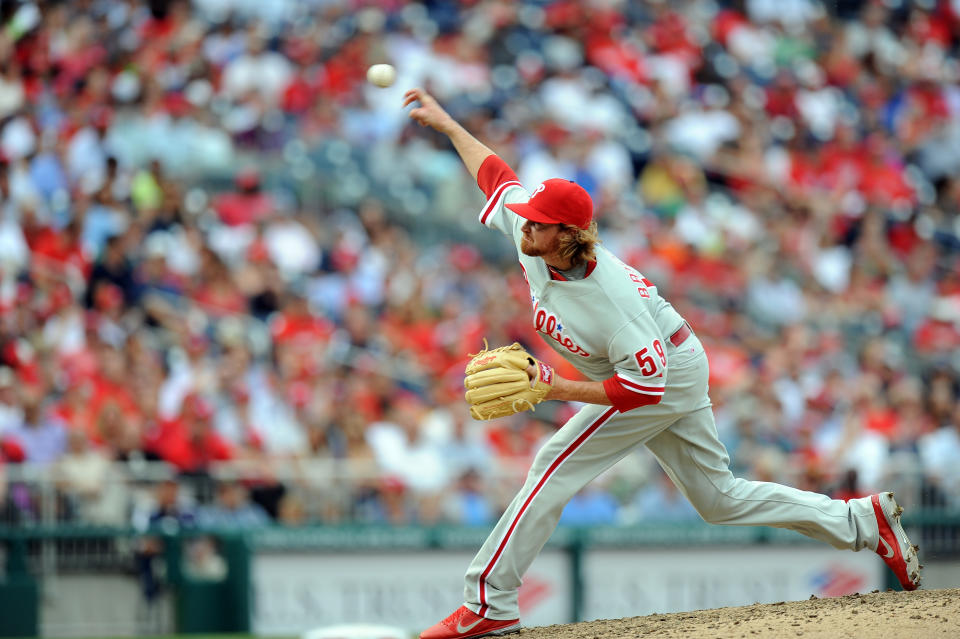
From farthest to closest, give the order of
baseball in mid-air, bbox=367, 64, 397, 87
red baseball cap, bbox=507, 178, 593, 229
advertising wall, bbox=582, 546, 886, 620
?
advertising wall, bbox=582, 546, 886, 620 → baseball in mid-air, bbox=367, 64, 397, 87 → red baseball cap, bbox=507, 178, 593, 229

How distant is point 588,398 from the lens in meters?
4.86

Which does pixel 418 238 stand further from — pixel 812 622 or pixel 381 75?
pixel 812 622

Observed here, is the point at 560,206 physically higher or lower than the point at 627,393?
higher

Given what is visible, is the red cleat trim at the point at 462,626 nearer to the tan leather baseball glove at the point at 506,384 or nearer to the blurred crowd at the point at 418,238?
the tan leather baseball glove at the point at 506,384

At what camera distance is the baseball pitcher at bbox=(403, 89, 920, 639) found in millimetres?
4816

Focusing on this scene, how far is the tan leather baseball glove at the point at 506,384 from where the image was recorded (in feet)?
15.6

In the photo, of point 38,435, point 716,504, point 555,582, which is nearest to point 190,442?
point 38,435

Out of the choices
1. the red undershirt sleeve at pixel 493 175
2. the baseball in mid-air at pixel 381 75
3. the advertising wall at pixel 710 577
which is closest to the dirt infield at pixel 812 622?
the red undershirt sleeve at pixel 493 175

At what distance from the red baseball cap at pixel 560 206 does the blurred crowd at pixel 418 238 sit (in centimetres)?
502

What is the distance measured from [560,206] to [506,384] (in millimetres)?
665

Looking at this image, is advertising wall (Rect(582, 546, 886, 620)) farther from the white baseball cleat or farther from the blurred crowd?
the white baseball cleat

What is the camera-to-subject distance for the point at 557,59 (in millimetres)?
15312

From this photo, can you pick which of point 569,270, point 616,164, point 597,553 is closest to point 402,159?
point 616,164

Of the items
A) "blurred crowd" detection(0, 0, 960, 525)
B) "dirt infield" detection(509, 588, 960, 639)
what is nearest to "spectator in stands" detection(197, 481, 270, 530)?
"blurred crowd" detection(0, 0, 960, 525)
